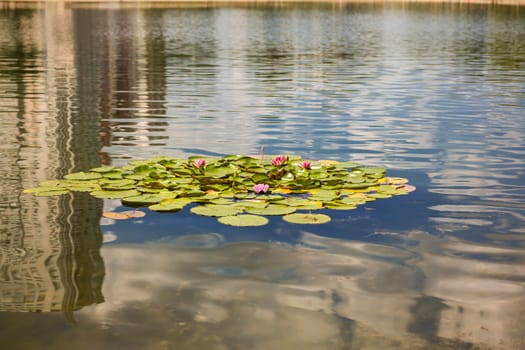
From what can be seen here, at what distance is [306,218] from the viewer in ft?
21.7

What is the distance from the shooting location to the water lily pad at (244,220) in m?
6.45

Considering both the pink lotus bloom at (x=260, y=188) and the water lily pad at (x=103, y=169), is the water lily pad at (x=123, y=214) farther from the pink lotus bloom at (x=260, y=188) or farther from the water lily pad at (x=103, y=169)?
the water lily pad at (x=103, y=169)

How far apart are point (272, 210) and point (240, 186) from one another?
0.99 meters

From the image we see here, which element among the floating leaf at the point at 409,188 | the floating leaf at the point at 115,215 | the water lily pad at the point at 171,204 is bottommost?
the floating leaf at the point at 115,215

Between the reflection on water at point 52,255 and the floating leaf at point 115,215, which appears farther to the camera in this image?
the floating leaf at point 115,215

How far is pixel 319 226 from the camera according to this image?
6473mm

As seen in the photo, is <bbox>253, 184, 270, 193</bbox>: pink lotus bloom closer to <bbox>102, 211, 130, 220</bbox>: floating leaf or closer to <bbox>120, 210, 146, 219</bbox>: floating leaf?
<bbox>120, 210, 146, 219</bbox>: floating leaf

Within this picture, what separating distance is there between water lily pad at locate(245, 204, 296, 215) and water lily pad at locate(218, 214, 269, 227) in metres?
0.09

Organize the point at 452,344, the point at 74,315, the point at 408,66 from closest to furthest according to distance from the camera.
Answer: the point at 452,344 → the point at 74,315 → the point at 408,66

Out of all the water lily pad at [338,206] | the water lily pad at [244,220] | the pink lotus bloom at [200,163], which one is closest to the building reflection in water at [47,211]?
the water lily pad at [244,220]

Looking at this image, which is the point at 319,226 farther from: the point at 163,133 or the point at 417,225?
the point at 163,133

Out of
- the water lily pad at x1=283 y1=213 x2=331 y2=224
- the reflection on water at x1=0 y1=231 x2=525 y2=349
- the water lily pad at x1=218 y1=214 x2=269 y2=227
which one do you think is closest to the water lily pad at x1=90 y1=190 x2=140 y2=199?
the water lily pad at x1=218 y1=214 x2=269 y2=227

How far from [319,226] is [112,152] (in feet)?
13.8

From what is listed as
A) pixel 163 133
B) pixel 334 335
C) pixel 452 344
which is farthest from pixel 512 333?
pixel 163 133
